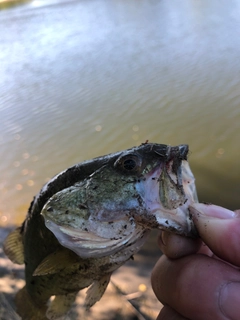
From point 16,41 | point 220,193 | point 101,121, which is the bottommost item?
point 220,193

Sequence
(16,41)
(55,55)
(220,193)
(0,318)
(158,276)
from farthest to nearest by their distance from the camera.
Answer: (16,41) < (55,55) < (220,193) < (0,318) < (158,276)

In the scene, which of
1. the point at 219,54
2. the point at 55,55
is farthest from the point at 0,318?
the point at 55,55

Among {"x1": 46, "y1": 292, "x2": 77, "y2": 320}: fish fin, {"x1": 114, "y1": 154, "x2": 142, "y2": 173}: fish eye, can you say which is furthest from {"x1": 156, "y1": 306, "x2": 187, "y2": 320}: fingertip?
{"x1": 46, "y1": 292, "x2": 77, "y2": 320}: fish fin

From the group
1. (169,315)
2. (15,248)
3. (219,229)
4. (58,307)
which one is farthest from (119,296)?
(219,229)

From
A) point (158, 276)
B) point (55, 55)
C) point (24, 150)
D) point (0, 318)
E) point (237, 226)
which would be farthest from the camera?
point (55, 55)

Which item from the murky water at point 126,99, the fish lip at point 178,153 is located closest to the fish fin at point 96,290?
the fish lip at point 178,153

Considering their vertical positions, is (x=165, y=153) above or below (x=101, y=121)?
above

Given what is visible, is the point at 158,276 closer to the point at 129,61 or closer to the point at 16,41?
the point at 129,61
